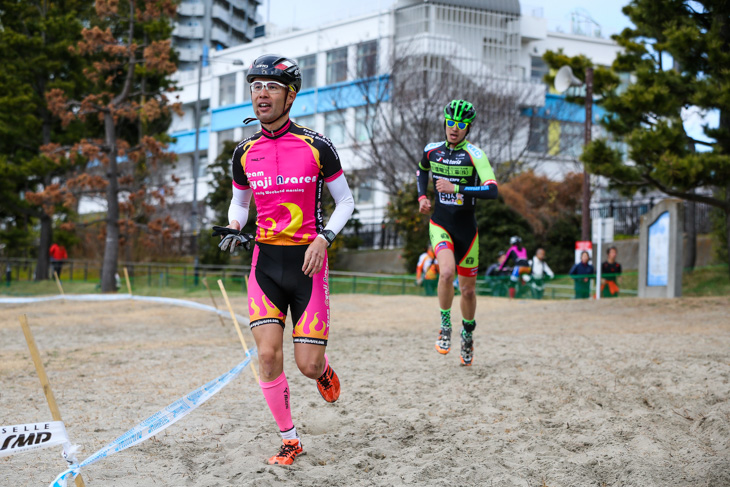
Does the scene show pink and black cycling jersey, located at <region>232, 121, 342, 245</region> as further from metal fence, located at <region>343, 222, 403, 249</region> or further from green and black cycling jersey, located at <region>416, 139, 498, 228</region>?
metal fence, located at <region>343, 222, 403, 249</region>

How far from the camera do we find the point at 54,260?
3209cm

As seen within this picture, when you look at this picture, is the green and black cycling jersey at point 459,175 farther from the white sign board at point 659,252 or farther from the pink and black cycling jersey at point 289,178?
the white sign board at point 659,252

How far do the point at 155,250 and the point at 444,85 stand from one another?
56.5 ft

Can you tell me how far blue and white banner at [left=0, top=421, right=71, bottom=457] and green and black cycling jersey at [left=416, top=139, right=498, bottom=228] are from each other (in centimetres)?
490

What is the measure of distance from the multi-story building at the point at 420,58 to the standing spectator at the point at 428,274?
10.5 meters

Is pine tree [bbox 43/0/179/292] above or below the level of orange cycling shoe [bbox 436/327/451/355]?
above

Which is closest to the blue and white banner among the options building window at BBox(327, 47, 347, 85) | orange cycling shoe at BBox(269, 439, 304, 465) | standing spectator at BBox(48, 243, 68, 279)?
orange cycling shoe at BBox(269, 439, 304, 465)

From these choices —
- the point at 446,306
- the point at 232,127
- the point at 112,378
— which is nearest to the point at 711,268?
the point at 446,306

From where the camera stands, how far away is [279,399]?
497cm

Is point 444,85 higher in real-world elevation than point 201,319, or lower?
higher

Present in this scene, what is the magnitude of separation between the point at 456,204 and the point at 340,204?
2.91 m

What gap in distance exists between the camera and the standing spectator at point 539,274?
20.4m

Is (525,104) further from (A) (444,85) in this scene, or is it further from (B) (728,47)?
(B) (728,47)

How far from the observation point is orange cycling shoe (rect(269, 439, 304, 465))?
4.81 m
